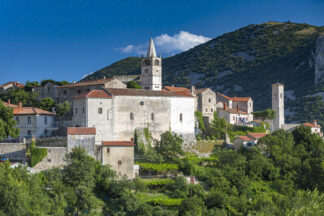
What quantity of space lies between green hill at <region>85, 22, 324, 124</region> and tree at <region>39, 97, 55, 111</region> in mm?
55451

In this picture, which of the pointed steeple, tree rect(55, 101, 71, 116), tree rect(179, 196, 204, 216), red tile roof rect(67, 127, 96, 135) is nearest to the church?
red tile roof rect(67, 127, 96, 135)

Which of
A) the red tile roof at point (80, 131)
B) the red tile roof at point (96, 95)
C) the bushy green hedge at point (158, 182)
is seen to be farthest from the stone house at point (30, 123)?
the bushy green hedge at point (158, 182)

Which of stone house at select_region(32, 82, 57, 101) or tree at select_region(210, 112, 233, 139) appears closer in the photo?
tree at select_region(210, 112, 233, 139)

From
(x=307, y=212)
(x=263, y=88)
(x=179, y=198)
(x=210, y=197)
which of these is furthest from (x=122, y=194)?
(x=263, y=88)

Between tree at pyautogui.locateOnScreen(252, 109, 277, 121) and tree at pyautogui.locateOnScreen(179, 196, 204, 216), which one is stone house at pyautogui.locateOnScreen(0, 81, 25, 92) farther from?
tree at pyautogui.locateOnScreen(252, 109, 277, 121)

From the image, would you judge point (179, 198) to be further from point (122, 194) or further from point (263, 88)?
point (263, 88)

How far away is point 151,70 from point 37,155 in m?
22.8

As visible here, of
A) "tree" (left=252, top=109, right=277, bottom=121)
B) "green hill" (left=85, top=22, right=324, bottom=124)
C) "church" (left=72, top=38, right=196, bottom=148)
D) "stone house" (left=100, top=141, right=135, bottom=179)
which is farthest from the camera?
"green hill" (left=85, top=22, right=324, bottom=124)

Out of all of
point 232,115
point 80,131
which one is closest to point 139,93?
point 80,131

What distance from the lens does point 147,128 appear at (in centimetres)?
4803

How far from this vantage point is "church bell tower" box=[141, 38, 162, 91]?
57.1 metres

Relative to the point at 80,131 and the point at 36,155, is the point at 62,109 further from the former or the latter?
the point at 36,155

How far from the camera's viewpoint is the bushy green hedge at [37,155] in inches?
1546

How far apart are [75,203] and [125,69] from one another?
9372 centimetres
